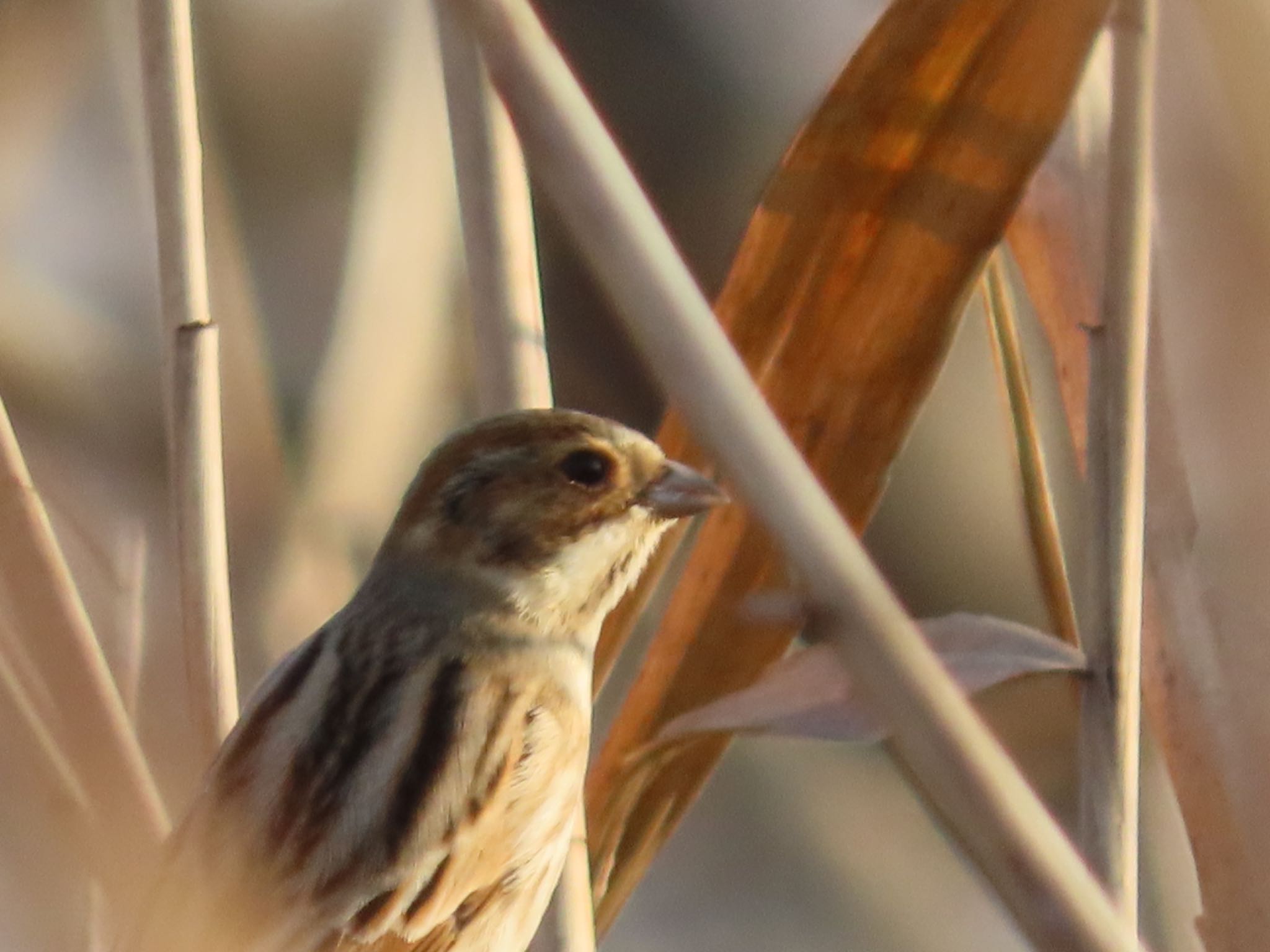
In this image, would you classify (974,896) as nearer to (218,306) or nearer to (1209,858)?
(1209,858)

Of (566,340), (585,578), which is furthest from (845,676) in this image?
(566,340)

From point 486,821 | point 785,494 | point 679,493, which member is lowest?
point 486,821

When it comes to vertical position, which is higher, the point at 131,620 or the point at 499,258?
the point at 499,258

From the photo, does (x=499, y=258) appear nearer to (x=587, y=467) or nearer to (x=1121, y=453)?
(x=587, y=467)

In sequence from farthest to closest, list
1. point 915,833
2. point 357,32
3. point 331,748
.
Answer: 1. point 915,833
2. point 357,32
3. point 331,748

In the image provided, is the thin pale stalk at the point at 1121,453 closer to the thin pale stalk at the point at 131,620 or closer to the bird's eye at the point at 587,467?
the bird's eye at the point at 587,467

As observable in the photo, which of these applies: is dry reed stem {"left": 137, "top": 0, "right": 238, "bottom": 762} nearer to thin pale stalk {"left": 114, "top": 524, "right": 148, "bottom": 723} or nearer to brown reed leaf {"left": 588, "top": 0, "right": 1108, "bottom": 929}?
thin pale stalk {"left": 114, "top": 524, "right": 148, "bottom": 723}

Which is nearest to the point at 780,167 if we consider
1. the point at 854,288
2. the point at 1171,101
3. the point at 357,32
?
the point at 854,288
